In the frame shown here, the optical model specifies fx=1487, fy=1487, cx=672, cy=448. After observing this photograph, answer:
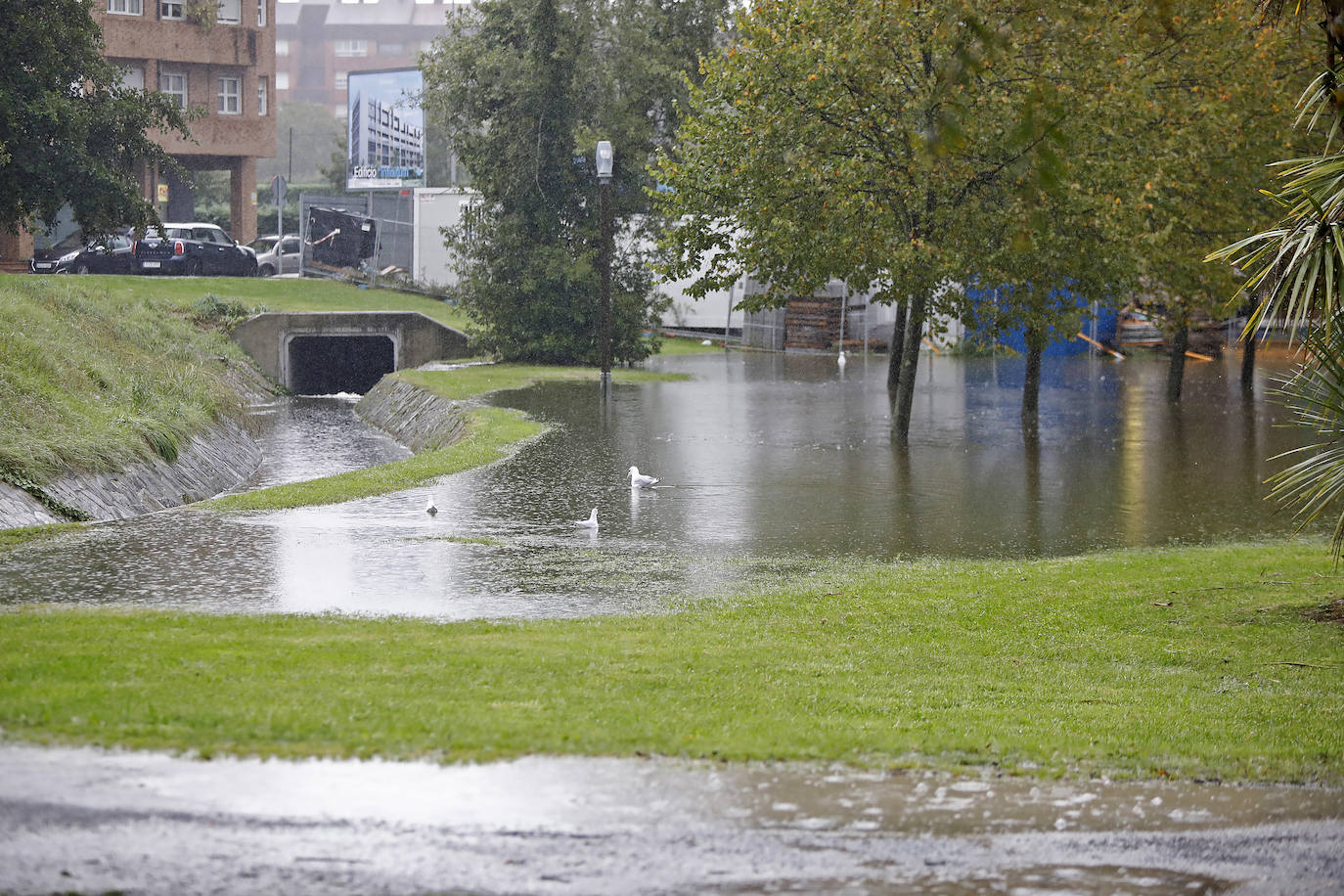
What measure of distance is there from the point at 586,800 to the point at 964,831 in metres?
1.45

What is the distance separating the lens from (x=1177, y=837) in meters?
5.74

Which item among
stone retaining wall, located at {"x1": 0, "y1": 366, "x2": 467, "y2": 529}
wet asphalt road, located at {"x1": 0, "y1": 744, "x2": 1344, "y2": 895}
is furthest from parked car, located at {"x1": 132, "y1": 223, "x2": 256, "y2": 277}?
wet asphalt road, located at {"x1": 0, "y1": 744, "x2": 1344, "y2": 895}

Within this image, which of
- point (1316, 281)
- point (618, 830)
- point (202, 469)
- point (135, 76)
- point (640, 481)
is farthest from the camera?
point (135, 76)

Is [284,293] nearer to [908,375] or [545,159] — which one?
[545,159]

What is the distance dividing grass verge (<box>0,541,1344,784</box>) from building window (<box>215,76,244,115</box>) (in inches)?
2017

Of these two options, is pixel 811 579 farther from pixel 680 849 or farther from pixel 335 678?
pixel 680 849

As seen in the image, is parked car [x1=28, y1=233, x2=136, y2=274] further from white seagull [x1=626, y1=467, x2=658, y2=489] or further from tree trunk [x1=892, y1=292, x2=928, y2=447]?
white seagull [x1=626, y1=467, x2=658, y2=489]

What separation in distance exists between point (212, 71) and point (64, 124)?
36681 millimetres

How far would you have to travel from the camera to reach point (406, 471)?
17781 millimetres

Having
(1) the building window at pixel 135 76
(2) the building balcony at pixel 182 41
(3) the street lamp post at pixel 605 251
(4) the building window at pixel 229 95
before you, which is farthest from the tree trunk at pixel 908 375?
A: (4) the building window at pixel 229 95

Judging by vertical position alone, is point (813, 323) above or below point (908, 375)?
above

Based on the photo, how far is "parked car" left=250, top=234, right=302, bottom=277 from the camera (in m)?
48.5

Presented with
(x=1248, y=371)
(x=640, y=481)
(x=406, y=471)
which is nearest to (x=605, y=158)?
(x=406, y=471)

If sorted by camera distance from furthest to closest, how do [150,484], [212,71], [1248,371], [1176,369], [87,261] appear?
1. [212,71]
2. [87,261]
3. [1248,371]
4. [1176,369]
5. [150,484]
